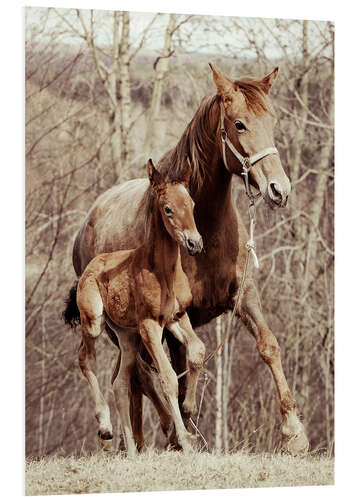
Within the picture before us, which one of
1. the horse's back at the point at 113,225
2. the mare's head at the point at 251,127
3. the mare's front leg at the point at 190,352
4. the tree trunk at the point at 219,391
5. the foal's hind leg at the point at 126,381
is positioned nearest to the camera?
the mare's front leg at the point at 190,352

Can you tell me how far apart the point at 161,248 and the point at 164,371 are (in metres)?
0.62

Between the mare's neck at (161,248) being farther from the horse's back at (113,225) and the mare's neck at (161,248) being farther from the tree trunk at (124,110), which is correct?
the tree trunk at (124,110)

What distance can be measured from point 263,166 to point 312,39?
1761 millimetres

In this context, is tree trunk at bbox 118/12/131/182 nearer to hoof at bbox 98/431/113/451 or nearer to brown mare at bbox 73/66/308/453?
brown mare at bbox 73/66/308/453

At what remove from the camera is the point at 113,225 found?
248 inches

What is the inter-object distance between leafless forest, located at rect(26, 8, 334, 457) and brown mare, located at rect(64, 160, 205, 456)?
89cm

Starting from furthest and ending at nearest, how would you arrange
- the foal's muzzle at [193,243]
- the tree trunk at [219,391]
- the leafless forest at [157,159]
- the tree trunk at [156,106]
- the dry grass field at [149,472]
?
the tree trunk at [219,391]
the tree trunk at [156,106]
the leafless forest at [157,159]
the dry grass field at [149,472]
the foal's muzzle at [193,243]

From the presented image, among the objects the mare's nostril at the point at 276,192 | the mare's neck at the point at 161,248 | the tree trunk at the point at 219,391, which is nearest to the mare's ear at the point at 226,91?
the mare's nostril at the point at 276,192

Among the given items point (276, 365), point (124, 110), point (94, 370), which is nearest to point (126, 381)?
point (94, 370)

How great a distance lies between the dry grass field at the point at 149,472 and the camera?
565 cm

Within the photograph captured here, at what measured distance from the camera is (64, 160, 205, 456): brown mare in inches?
210

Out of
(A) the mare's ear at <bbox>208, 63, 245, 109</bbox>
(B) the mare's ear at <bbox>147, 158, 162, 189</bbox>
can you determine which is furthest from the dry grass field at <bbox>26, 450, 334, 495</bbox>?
(A) the mare's ear at <bbox>208, 63, 245, 109</bbox>

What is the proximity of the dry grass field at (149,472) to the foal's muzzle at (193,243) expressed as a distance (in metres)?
1.12
